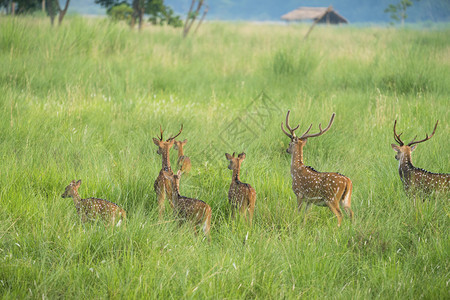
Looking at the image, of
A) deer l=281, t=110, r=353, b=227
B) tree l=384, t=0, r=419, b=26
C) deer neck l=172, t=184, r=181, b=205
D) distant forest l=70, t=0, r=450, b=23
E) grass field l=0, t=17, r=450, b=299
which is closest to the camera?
grass field l=0, t=17, r=450, b=299

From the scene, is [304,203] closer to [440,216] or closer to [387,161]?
[440,216]

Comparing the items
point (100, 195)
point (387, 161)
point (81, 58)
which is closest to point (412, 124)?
point (387, 161)

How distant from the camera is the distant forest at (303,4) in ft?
286

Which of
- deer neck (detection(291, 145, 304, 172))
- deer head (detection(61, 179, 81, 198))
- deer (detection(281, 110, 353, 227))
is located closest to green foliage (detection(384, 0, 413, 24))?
deer neck (detection(291, 145, 304, 172))

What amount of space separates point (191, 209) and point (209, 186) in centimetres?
85

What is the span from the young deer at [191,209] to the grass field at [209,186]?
0.09 metres

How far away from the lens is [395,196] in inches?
180

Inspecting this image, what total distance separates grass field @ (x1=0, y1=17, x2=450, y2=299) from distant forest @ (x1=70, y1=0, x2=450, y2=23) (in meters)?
76.4

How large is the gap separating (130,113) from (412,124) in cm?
363

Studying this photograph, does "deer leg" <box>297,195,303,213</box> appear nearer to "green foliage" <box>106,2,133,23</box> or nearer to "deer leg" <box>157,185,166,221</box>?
"deer leg" <box>157,185,166,221</box>

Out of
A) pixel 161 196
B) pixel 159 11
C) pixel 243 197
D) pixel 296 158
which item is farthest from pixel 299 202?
pixel 159 11

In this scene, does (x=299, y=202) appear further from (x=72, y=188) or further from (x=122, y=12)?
(x=122, y=12)

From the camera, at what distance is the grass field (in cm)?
333

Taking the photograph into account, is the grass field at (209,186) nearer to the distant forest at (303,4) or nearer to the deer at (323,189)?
the deer at (323,189)
